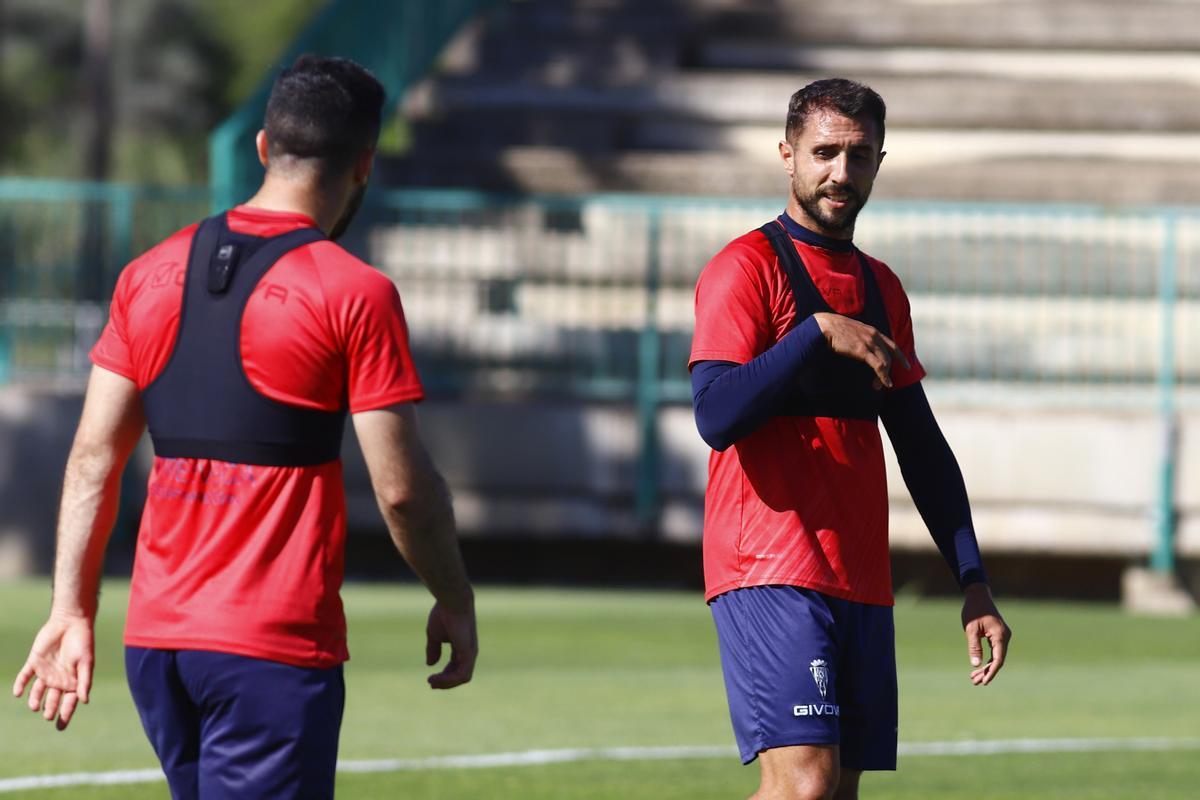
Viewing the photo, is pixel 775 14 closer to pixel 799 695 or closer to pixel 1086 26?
pixel 1086 26

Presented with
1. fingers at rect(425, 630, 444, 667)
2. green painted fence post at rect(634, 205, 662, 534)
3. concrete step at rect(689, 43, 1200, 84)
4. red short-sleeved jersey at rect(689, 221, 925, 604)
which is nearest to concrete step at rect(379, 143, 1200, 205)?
concrete step at rect(689, 43, 1200, 84)

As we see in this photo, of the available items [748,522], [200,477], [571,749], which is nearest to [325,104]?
[200,477]

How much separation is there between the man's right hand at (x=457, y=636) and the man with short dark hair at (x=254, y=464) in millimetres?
150

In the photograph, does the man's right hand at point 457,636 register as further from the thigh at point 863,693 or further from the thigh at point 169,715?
the thigh at point 863,693

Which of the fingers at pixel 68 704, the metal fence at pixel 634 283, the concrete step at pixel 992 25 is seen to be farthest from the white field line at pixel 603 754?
the concrete step at pixel 992 25

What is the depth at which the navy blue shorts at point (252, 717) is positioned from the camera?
12.6ft

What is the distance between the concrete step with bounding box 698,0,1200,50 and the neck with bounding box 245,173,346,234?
18154mm

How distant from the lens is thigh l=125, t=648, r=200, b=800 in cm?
393

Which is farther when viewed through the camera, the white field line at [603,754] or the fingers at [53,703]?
the white field line at [603,754]

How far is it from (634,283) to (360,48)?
4.85 m

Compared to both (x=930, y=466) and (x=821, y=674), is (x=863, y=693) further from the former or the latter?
(x=930, y=466)

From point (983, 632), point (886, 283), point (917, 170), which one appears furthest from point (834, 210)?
point (917, 170)

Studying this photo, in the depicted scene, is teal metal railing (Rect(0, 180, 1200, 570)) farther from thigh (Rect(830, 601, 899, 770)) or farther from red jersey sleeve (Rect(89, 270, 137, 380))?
red jersey sleeve (Rect(89, 270, 137, 380))

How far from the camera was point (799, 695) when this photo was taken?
4.70 m
